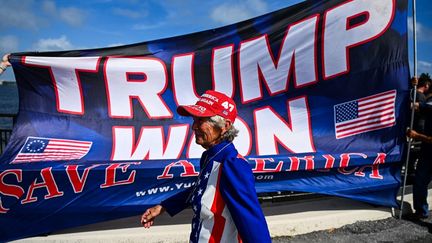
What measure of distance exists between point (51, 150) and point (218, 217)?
2919 millimetres

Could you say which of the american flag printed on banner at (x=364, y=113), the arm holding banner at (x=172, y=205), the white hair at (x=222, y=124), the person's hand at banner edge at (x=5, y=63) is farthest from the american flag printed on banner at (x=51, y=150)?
the american flag printed on banner at (x=364, y=113)

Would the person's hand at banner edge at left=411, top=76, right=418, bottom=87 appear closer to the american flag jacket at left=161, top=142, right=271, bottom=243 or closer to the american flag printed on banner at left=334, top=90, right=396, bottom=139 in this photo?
the american flag printed on banner at left=334, top=90, right=396, bottom=139

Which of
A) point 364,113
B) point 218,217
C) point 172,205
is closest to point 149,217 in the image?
point 172,205

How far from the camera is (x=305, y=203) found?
4.93m

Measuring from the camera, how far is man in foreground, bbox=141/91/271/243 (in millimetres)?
1529

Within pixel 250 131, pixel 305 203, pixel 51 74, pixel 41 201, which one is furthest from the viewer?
pixel 305 203

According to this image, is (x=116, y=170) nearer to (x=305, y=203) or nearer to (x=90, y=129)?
(x=90, y=129)

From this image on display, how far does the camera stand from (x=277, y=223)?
4.20 meters

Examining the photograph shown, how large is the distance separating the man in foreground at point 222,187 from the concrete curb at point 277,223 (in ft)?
7.42

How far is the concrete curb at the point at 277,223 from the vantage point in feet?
12.4

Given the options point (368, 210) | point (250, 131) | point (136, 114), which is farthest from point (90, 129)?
point (368, 210)

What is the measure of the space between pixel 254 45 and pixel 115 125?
6.91ft

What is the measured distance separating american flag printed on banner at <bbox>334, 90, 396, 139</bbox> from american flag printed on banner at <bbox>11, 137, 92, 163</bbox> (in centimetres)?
332

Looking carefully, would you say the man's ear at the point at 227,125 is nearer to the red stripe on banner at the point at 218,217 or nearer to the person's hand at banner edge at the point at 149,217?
the red stripe on banner at the point at 218,217
